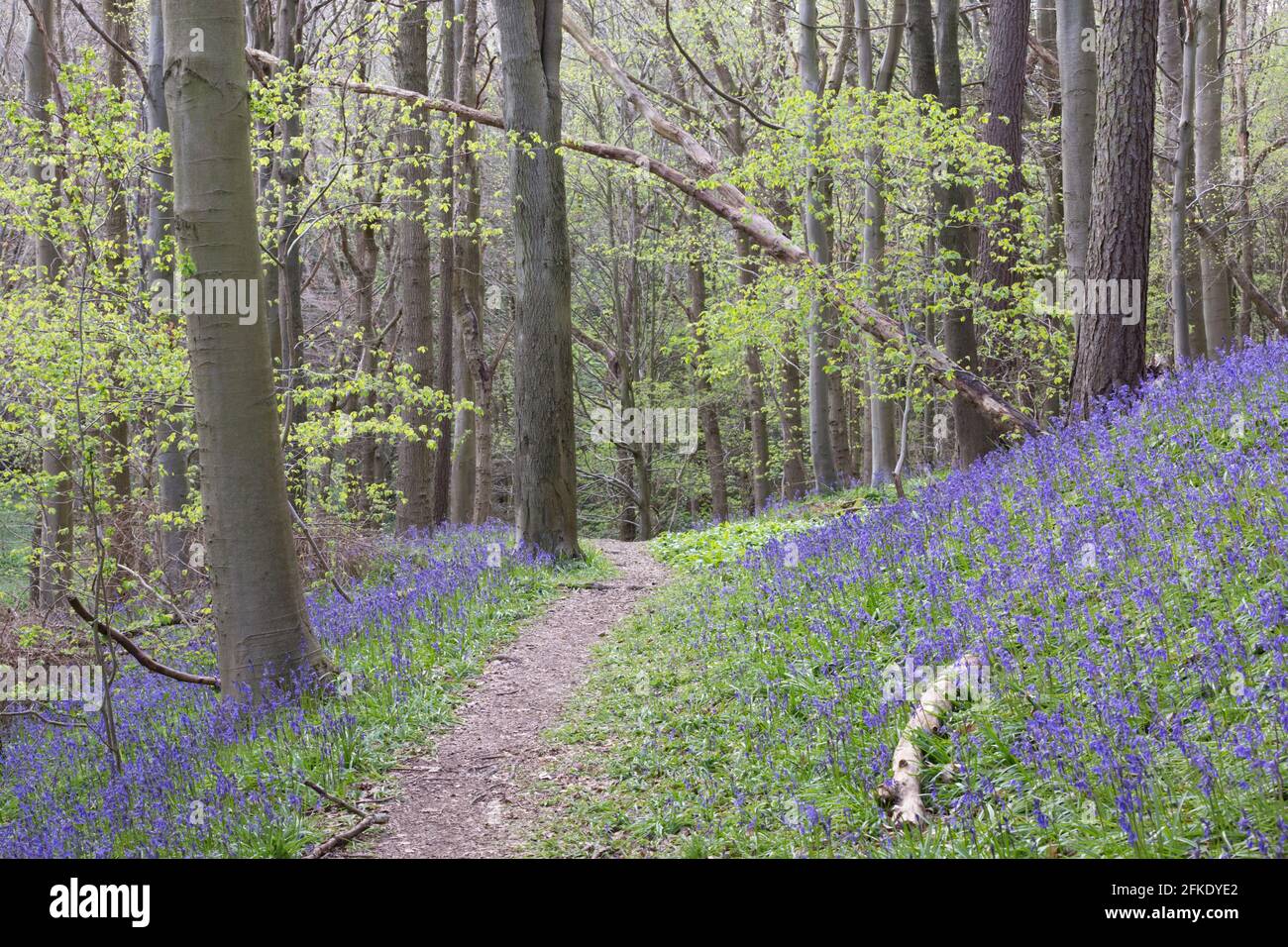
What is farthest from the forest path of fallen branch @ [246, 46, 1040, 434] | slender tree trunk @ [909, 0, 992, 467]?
slender tree trunk @ [909, 0, 992, 467]

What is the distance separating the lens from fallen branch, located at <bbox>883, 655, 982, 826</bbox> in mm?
3533

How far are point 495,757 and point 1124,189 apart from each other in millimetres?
7370

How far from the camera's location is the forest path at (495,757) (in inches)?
175

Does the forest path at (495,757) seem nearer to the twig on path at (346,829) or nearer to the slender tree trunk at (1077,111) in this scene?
the twig on path at (346,829)

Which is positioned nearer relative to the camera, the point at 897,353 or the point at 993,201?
the point at 897,353

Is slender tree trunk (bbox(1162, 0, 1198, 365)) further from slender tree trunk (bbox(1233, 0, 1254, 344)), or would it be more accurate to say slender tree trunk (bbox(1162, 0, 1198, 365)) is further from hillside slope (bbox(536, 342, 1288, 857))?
hillside slope (bbox(536, 342, 1288, 857))

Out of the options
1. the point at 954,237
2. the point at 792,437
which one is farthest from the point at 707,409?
the point at 954,237

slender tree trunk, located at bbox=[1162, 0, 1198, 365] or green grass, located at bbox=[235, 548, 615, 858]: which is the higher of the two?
slender tree trunk, located at bbox=[1162, 0, 1198, 365]

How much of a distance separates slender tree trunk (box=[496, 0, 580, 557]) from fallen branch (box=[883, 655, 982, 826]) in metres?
7.19

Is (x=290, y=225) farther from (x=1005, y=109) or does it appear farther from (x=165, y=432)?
(x=1005, y=109)

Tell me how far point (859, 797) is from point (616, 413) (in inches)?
939

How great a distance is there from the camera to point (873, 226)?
48.3ft
